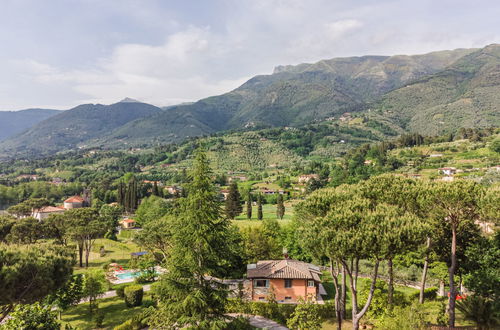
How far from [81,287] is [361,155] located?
4367 inches

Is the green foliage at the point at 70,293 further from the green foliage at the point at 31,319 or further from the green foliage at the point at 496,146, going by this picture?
the green foliage at the point at 496,146

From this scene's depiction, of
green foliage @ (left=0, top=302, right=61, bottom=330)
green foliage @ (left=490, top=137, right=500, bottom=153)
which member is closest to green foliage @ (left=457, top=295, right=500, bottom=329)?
green foliage @ (left=0, top=302, right=61, bottom=330)

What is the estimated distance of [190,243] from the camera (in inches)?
634

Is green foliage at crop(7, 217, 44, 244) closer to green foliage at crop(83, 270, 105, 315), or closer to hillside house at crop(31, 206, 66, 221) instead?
green foliage at crop(83, 270, 105, 315)

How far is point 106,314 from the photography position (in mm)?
22984

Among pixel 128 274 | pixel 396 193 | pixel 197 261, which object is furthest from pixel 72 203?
pixel 396 193

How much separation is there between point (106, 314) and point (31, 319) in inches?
466

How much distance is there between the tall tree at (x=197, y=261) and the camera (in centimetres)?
1523

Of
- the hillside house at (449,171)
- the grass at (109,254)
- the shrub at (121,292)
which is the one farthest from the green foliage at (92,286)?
the hillside house at (449,171)

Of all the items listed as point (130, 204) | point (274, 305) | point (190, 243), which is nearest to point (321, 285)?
point (274, 305)

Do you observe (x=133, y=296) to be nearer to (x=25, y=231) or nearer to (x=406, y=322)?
(x=406, y=322)

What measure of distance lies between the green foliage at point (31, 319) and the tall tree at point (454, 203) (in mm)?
19884

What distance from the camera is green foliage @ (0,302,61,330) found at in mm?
11883

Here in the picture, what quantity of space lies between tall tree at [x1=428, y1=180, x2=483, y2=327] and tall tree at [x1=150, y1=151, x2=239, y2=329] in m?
12.0
